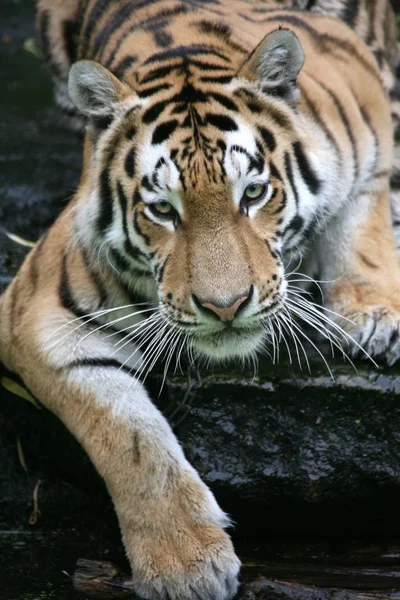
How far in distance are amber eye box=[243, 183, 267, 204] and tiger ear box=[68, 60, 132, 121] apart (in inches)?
19.6

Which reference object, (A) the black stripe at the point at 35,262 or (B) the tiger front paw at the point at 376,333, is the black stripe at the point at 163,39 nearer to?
(A) the black stripe at the point at 35,262

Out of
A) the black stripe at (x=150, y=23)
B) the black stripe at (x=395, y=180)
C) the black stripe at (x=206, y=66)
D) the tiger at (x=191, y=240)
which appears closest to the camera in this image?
the tiger at (x=191, y=240)

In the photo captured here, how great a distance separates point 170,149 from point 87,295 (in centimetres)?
60

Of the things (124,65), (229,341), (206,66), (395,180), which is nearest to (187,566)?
(229,341)

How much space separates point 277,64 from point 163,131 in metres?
0.39

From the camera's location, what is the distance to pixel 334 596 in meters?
2.80

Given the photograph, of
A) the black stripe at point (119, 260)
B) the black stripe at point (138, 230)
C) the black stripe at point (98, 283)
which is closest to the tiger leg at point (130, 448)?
the black stripe at point (98, 283)

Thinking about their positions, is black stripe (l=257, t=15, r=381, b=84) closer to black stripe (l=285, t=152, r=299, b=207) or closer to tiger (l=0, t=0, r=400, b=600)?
tiger (l=0, t=0, r=400, b=600)

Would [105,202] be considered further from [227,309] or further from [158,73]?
[227,309]

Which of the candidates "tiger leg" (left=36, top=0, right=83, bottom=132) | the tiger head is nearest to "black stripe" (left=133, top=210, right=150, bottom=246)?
the tiger head

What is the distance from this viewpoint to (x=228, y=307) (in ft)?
9.05

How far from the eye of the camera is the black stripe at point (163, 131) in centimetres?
305

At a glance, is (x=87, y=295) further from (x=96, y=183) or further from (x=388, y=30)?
(x=388, y=30)

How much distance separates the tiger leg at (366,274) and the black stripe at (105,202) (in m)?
0.74
